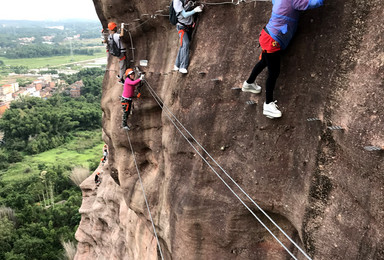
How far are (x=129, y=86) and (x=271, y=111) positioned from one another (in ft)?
14.6

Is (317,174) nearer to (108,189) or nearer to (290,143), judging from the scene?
(290,143)

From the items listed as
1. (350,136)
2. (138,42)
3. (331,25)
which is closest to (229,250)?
(350,136)

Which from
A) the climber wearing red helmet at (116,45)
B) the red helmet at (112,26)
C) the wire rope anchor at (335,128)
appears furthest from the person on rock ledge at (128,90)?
the wire rope anchor at (335,128)

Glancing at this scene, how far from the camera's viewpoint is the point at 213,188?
548cm

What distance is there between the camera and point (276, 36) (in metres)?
4.04

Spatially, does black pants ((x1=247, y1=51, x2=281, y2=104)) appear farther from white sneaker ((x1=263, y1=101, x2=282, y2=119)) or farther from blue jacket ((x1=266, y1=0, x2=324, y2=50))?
blue jacket ((x1=266, y1=0, x2=324, y2=50))

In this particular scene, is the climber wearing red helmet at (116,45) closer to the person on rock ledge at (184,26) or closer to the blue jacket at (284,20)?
the person on rock ledge at (184,26)

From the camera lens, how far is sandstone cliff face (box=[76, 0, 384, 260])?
11.7 feet

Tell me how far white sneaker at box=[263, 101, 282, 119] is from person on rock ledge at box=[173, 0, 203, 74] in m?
2.07

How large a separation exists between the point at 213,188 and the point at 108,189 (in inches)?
334

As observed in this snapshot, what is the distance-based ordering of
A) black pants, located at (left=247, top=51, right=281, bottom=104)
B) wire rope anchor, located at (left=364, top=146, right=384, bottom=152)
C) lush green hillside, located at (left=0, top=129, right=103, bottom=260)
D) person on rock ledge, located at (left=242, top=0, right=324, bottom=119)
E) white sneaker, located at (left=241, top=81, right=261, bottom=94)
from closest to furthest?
wire rope anchor, located at (left=364, top=146, right=384, bottom=152) → person on rock ledge, located at (left=242, top=0, right=324, bottom=119) → black pants, located at (left=247, top=51, right=281, bottom=104) → white sneaker, located at (left=241, top=81, right=261, bottom=94) → lush green hillside, located at (left=0, top=129, right=103, bottom=260)

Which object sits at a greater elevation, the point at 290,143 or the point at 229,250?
the point at 290,143

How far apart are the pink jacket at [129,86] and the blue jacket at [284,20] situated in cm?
442

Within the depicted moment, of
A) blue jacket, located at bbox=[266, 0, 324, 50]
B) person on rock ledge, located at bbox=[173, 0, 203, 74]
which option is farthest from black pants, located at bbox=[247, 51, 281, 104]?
person on rock ledge, located at bbox=[173, 0, 203, 74]
